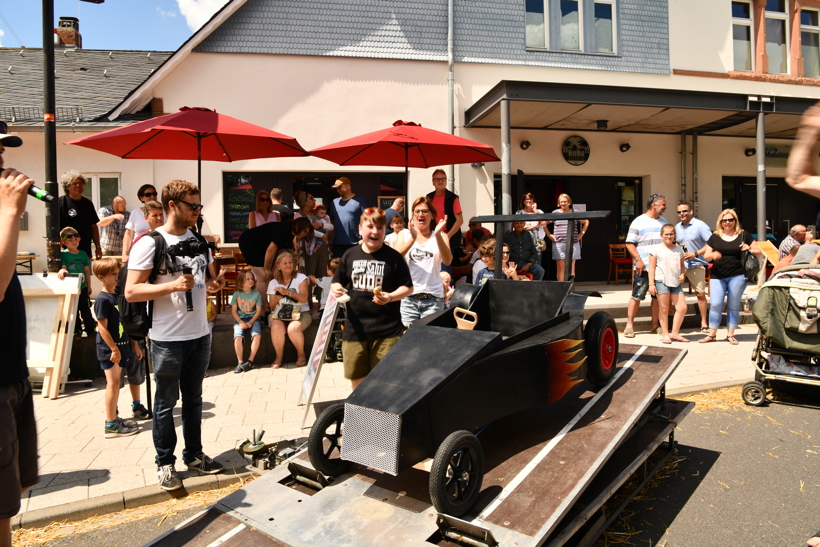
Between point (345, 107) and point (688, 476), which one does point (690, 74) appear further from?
point (688, 476)

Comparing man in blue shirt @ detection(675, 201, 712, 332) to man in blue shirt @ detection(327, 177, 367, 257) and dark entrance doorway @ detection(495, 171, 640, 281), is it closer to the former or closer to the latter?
dark entrance doorway @ detection(495, 171, 640, 281)

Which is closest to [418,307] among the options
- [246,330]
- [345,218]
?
[246,330]

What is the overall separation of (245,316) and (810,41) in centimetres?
1670

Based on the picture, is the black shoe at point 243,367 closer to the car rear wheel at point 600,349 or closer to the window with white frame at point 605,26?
the car rear wheel at point 600,349

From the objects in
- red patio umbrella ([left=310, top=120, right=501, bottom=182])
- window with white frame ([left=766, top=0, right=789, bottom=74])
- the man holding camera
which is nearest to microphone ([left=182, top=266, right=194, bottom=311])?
the man holding camera

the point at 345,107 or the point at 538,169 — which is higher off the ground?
the point at 345,107

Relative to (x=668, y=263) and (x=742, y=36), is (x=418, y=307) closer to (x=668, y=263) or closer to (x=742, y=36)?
(x=668, y=263)

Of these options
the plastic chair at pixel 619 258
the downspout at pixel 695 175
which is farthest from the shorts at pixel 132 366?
the downspout at pixel 695 175

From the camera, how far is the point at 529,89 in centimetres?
1069

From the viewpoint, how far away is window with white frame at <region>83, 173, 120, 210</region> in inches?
455

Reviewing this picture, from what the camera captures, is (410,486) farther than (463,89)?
No

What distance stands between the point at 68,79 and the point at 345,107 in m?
6.70

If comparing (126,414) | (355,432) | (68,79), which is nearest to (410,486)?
(355,432)

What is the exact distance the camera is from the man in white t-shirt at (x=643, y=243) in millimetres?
8797
